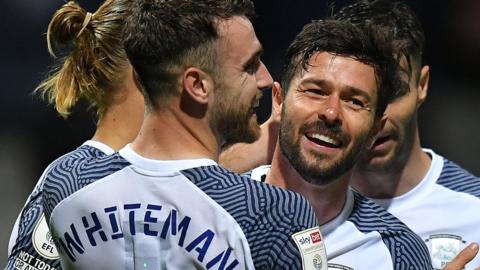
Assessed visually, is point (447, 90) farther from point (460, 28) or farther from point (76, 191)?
point (76, 191)

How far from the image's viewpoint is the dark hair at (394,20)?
4.23m

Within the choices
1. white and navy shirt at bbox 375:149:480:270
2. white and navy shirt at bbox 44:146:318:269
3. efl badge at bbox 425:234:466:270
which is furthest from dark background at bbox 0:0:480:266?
white and navy shirt at bbox 44:146:318:269

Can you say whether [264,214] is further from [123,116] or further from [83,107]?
[83,107]

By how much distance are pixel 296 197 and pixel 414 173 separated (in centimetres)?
168

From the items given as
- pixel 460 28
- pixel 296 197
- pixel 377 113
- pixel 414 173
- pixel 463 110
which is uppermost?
pixel 296 197

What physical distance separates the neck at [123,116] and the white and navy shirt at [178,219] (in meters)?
0.88

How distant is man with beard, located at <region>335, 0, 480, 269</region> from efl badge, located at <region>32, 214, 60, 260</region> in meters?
1.33

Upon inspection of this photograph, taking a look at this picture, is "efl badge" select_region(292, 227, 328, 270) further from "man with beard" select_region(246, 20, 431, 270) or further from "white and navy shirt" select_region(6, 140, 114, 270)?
"white and navy shirt" select_region(6, 140, 114, 270)

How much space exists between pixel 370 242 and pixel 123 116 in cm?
101

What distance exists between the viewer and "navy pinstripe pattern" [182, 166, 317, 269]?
257 centimetres

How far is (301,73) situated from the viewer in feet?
11.2

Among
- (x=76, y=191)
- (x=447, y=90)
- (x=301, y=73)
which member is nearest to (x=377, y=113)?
(x=301, y=73)

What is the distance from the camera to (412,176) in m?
4.21

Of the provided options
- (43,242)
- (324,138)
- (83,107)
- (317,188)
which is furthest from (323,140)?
(83,107)
